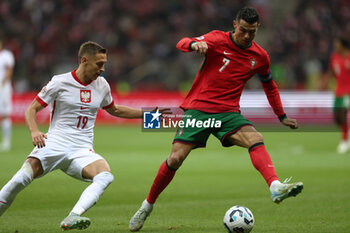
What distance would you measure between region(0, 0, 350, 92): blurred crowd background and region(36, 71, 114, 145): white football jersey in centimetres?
1578

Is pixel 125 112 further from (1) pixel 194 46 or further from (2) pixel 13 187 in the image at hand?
(2) pixel 13 187

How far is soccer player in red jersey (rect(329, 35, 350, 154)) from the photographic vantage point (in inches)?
554

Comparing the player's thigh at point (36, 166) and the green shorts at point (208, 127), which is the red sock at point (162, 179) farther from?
the player's thigh at point (36, 166)

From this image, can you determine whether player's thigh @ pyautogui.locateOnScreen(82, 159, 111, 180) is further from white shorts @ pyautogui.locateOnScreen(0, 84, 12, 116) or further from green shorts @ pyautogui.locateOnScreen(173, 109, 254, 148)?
white shorts @ pyautogui.locateOnScreen(0, 84, 12, 116)

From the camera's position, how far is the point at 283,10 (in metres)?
25.2

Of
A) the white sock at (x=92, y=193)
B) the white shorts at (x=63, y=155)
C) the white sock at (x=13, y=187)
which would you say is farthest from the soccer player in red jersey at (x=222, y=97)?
the white sock at (x=13, y=187)

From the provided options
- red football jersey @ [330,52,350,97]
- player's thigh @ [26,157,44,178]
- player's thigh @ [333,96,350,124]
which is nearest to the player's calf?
player's thigh @ [26,157,44,178]

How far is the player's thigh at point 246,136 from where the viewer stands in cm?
607

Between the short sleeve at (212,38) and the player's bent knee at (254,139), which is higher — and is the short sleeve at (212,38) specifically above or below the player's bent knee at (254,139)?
above

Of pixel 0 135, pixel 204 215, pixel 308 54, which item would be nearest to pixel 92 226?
pixel 204 215

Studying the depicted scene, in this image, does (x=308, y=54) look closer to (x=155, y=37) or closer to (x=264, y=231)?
(x=155, y=37)

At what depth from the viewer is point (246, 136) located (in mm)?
6109

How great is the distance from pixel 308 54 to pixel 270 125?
4040 mm

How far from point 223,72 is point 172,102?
1476 cm
